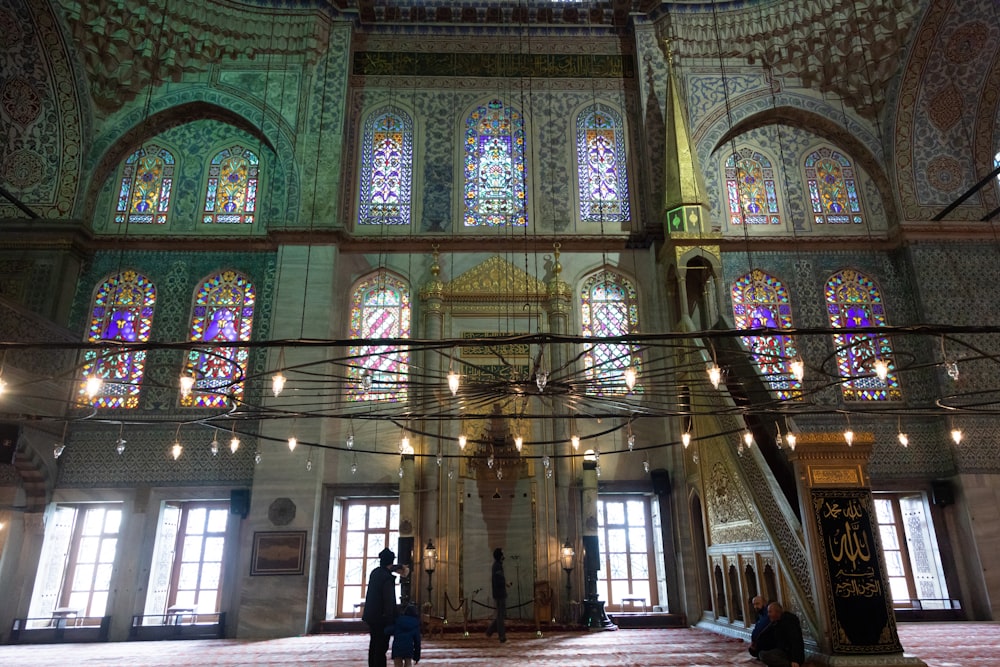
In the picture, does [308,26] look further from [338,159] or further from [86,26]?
[86,26]

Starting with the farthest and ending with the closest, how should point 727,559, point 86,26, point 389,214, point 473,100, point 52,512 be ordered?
point 473,100 < point 389,214 < point 86,26 < point 52,512 < point 727,559

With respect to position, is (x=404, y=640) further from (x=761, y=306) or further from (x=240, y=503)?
(x=761, y=306)

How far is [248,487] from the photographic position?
31.8 feet

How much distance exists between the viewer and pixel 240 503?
9.50 metres

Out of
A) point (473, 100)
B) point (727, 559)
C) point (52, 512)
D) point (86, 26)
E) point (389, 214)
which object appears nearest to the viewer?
point (727, 559)

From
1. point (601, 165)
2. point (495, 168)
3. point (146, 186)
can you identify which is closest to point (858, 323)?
point (601, 165)

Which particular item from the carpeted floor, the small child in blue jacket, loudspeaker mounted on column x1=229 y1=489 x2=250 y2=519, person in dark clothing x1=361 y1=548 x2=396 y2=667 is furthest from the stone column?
loudspeaker mounted on column x1=229 y1=489 x2=250 y2=519

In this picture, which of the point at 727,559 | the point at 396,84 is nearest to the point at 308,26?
the point at 396,84

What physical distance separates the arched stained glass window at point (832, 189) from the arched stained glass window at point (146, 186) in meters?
11.2

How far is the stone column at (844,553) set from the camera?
5406 mm

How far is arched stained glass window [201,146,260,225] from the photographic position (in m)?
11.2

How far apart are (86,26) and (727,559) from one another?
40.4 feet

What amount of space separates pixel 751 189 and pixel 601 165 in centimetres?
268

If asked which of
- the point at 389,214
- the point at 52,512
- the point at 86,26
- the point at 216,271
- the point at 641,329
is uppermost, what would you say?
the point at 86,26
